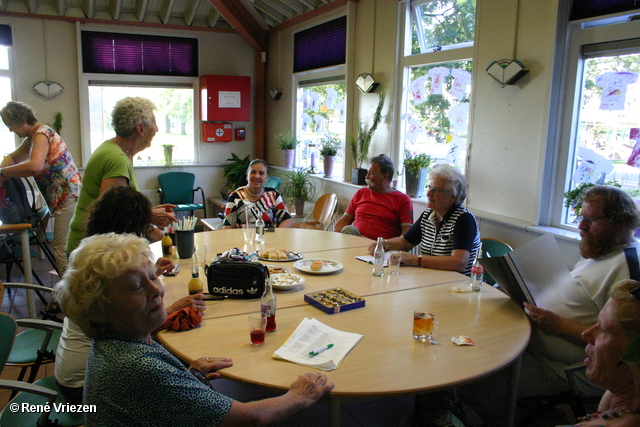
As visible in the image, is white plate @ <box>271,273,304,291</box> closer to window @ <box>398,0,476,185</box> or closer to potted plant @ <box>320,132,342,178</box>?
window @ <box>398,0,476,185</box>

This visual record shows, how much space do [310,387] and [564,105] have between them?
9.68 feet

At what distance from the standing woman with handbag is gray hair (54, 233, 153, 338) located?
3.02 meters

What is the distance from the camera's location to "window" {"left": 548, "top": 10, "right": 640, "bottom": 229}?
3.09 meters

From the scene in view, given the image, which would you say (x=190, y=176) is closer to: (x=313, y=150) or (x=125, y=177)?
(x=313, y=150)

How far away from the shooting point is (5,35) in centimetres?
627

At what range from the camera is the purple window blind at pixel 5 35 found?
625 cm

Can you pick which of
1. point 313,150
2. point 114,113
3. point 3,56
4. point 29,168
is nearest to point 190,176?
point 313,150

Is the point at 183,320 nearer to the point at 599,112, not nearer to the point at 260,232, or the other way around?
the point at 260,232

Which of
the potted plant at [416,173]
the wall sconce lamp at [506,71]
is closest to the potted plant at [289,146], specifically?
the potted plant at [416,173]

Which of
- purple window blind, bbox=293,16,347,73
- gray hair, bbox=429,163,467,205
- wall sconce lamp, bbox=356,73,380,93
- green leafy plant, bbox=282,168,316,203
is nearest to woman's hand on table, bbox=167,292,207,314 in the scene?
gray hair, bbox=429,163,467,205

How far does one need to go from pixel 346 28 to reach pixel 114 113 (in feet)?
11.6

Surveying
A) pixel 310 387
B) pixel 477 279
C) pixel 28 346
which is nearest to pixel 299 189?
pixel 477 279

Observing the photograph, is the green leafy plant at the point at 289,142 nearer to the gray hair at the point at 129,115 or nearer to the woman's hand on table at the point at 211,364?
the gray hair at the point at 129,115

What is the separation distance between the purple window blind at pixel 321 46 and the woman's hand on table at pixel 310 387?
15.8ft
